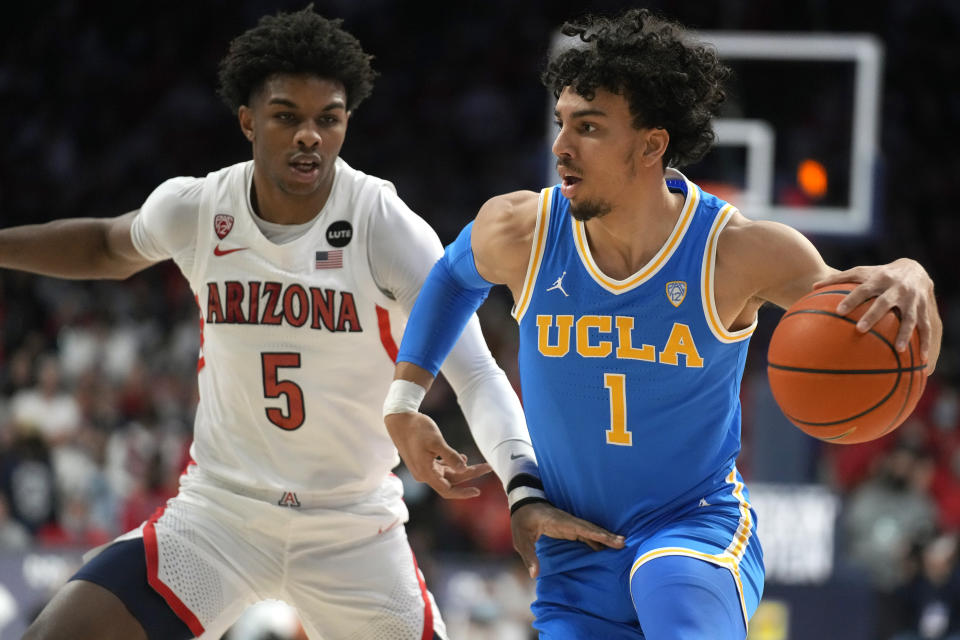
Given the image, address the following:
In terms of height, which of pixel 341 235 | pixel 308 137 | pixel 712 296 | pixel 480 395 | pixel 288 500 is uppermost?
pixel 308 137

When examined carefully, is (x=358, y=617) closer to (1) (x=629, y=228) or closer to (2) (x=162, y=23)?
(1) (x=629, y=228)

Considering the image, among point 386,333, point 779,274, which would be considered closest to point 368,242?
point 386,333

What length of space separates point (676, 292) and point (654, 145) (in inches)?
18.9

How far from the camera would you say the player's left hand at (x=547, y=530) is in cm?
376

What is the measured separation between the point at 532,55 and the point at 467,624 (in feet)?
29.5

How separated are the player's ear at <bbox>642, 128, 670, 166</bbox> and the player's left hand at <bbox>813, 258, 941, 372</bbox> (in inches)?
26.9

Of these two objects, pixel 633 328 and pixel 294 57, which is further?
pixel 294 57

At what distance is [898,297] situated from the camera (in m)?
3.33

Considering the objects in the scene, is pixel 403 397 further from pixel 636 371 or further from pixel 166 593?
pixel 166 593

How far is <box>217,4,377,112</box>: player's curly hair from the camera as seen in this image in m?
4.48

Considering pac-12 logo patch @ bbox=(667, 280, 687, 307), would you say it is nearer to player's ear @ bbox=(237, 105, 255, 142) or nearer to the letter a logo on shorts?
the letter a logo on shorts

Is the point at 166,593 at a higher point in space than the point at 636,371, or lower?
lower

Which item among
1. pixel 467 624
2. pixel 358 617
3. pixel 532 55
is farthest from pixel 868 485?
pixel 358 617

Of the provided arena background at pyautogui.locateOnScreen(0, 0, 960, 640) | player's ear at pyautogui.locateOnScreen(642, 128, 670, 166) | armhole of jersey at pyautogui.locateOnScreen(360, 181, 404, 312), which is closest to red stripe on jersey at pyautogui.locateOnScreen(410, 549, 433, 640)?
armhole of jersey at pyautogui.locateOnScreen(360, 181, 404, 312)
